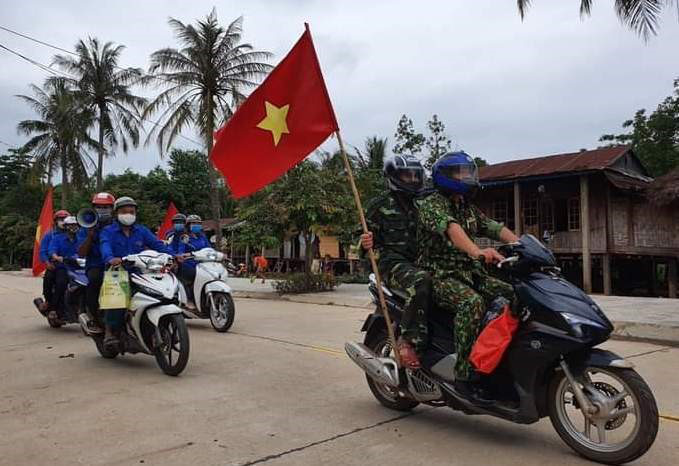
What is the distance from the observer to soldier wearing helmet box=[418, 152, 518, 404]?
361 centimetres

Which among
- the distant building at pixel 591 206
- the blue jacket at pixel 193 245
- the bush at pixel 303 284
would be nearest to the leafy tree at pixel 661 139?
the distant building at pixel 591 206

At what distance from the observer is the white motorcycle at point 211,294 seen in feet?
29.3

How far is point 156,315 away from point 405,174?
9.71 ft

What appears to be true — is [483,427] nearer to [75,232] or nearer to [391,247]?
[391,247]

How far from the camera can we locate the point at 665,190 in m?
16.8

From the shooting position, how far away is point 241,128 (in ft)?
16.2

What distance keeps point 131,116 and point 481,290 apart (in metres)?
31.3

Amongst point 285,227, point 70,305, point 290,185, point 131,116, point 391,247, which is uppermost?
point 131,116

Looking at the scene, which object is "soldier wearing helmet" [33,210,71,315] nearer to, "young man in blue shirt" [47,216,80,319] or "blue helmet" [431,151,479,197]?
"young man in blue shirt" [47,216,80,319]

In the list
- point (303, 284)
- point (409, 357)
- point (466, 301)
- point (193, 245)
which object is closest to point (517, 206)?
point (303, 284)

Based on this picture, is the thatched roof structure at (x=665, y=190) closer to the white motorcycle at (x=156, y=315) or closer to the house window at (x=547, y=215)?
the house window at (x=547, y=215)

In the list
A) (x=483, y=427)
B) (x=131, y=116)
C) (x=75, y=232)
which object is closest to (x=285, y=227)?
(x=75, y=232)

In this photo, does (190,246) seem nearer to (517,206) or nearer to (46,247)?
(46,247)

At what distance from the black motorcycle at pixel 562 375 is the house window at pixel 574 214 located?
16799mm
